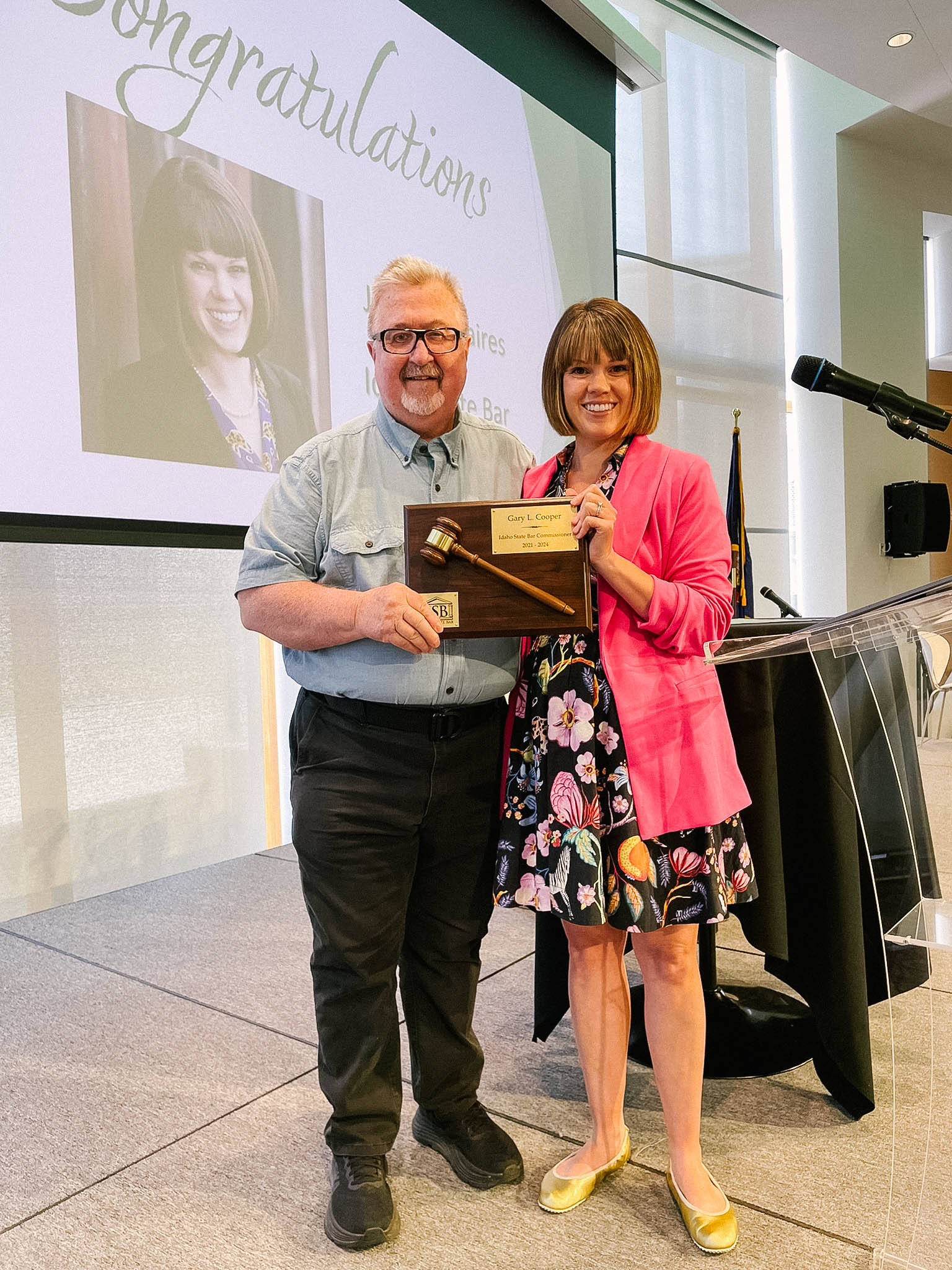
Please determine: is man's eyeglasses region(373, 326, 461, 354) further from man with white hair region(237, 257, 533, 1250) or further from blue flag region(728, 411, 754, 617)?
blue flag region(728, 411, 754, 617)

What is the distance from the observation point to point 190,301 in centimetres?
266

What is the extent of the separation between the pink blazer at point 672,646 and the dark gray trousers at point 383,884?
28 centimetres

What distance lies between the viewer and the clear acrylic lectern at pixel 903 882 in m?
1.02

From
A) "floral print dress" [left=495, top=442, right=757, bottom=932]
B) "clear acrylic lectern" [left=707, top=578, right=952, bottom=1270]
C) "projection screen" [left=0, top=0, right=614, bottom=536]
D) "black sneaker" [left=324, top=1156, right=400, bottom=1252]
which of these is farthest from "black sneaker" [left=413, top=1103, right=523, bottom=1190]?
"projection screen" [left=0, top=0, right=614, bottom=536]

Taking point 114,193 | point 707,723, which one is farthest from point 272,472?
point 707,723

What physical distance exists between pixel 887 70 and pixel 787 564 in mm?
2936

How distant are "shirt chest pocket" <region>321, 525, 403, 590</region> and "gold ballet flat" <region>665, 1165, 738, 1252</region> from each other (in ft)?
3.47

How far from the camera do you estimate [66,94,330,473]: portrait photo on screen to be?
243cm

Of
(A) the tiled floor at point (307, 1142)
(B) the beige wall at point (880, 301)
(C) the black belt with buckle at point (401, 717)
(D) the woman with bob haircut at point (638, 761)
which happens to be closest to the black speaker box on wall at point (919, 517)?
(B) the beige wall at point (880, 301)

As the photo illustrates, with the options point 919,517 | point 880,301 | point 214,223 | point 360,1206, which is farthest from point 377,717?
point 880,301

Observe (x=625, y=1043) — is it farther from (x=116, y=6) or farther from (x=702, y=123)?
(x=702, y=123)

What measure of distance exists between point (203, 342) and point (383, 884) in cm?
180

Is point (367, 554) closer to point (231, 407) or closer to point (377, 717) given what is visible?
point (377, 717)

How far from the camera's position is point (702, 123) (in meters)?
5.93
